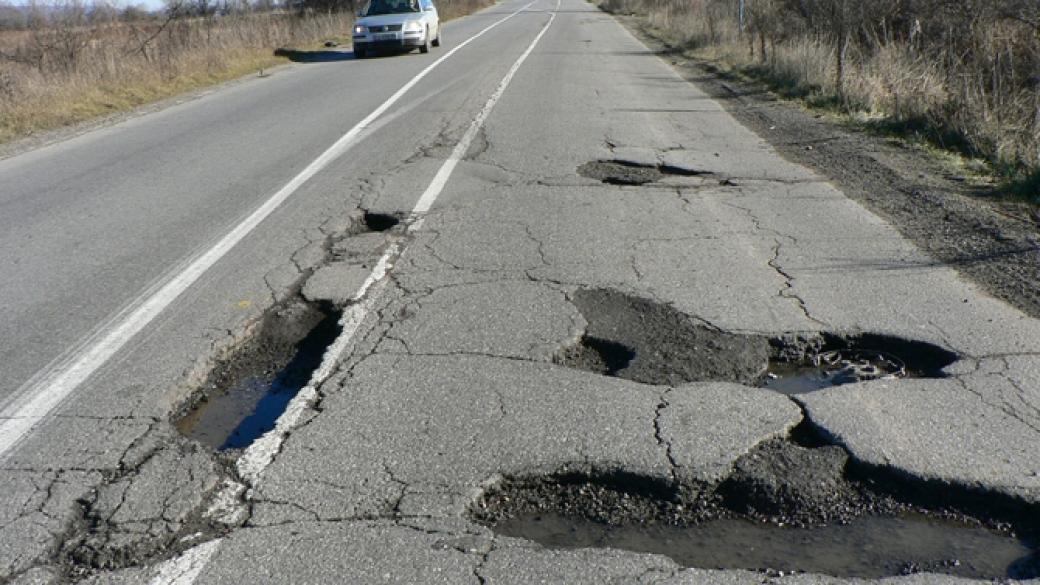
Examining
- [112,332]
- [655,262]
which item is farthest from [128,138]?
[655,262]

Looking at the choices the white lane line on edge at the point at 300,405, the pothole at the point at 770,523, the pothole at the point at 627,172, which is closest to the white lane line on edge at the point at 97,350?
the white lane line on edge at the point at 300,405

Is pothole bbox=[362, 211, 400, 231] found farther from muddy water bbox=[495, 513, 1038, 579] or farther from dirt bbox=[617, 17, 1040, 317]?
muddy water bbox=[495, 513, 1038, 579]

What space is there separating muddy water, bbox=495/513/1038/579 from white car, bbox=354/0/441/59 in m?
21.3

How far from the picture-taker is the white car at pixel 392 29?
915 inches

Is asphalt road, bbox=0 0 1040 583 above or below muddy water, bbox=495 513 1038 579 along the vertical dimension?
above

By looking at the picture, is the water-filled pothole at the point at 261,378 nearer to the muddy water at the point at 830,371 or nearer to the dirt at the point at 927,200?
the muddy water at the point at 830,371

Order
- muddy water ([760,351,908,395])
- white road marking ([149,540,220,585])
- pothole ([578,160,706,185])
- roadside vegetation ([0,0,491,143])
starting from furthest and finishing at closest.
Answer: roadside vegetation ([0,0,491,143]) < pothole ([578,160,706,185]) < muddy water ([760,351,908,395]) < white road marking ([149,540,220,585])

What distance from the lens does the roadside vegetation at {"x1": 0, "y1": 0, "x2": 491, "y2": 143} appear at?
47.1ft

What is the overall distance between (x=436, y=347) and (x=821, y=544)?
2.33 metres

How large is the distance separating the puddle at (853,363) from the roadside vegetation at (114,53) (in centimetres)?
1113

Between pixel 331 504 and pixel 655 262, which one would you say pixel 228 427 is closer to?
pixel 331 504

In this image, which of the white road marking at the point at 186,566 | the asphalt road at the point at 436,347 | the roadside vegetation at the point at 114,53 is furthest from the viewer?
the roadside vegetation at the point at 114,53

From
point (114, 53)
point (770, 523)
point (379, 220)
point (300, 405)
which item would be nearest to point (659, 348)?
point (770, 523)

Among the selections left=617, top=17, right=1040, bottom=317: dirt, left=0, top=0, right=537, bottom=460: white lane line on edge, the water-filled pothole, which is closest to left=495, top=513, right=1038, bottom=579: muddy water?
the water-filled pothole
